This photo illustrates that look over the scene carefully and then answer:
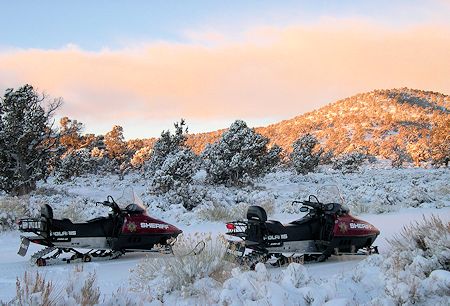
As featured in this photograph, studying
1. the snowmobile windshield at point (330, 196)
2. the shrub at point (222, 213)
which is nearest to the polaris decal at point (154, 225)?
the snowmobile windshield at point (330, 196)

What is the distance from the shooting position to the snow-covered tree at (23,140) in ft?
67.6

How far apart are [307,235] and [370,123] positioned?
9091 centimetres

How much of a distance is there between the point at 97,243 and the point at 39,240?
950 mm

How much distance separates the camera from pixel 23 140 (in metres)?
20.8

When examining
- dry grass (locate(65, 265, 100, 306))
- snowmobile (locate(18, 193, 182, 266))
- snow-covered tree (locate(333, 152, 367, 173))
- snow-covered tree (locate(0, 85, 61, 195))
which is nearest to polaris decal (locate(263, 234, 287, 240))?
snowmobile (locate(18, 193, 182, 266))

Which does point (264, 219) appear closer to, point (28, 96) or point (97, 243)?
point (97, 243)

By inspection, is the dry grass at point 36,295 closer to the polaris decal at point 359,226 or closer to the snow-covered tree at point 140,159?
the polaris decal at point 359,226

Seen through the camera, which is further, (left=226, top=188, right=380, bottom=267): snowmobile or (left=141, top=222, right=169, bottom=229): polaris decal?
(left=141, top=222, right=169, bottom=229): polaris decal

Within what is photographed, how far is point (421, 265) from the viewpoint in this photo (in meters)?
4.69

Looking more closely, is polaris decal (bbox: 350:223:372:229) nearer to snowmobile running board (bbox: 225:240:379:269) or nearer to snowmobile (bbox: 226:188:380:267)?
snowmobile (bbox: 226:188:380:267)

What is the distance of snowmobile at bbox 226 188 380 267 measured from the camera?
24.1 feet

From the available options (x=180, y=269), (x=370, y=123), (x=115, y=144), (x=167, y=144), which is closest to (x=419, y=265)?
(x=180, y=269)

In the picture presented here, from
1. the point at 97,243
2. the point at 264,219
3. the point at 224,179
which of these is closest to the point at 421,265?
the point at 264,219

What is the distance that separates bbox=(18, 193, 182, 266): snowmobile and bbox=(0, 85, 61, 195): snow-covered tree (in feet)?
43.9
